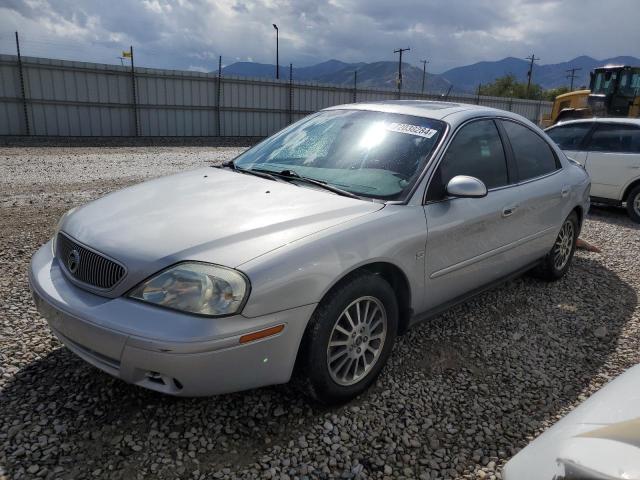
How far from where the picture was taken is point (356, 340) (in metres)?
2.61

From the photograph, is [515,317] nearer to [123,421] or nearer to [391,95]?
[123,421]

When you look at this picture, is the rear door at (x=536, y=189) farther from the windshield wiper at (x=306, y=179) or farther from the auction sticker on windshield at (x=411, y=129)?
the windshield wiper at (x=306, y=179)

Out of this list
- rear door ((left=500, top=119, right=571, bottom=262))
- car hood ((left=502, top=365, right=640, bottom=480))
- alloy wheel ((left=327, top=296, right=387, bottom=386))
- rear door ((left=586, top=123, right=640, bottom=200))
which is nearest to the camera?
car hood ((left=502, top=365, right=640, bottom=480))

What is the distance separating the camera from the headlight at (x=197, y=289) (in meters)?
2.09

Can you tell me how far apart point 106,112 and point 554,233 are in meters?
17.7

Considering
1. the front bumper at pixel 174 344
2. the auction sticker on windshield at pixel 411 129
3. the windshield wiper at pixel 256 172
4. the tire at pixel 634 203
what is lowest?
the tire at pixel 634 203

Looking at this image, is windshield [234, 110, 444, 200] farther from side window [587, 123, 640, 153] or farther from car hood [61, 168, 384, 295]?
side window [587, 123, 640, 153]

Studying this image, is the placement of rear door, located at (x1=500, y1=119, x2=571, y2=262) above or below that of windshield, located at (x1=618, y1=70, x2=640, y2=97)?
below

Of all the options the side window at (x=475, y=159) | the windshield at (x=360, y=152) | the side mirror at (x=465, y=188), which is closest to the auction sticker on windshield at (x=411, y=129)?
the windshield at (x=360, y=152)

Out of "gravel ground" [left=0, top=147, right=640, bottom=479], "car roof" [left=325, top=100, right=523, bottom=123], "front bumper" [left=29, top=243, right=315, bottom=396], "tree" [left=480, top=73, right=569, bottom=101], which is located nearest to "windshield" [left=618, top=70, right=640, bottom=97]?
"gravel ground" [left=0, top=147, right=640, bottom=479]

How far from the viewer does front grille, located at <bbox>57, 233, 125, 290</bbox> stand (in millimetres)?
2266

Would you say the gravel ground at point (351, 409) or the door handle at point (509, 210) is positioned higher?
the door handle at point (509, 210)

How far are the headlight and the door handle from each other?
218 cm

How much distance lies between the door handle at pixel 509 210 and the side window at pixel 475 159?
0.59 ft
